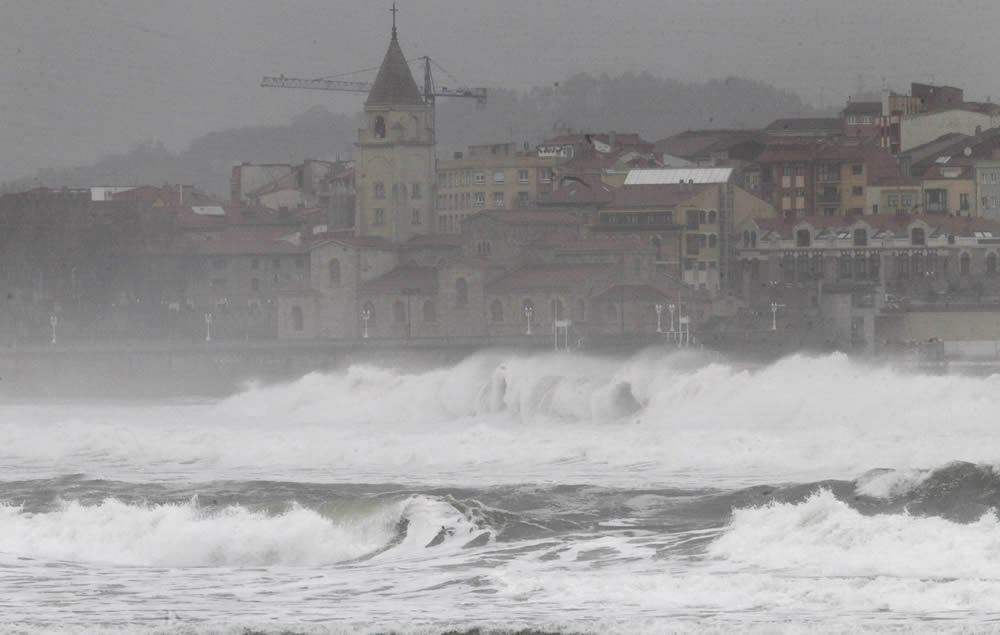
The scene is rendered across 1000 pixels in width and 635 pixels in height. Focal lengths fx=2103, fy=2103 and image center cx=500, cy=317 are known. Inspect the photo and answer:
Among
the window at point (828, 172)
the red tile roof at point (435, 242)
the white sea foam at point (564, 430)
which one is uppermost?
the window at point (828, 172)

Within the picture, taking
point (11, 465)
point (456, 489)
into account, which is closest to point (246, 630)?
point (456, 489)

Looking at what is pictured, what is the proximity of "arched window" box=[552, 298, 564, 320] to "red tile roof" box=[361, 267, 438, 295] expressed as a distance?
21.9 ft

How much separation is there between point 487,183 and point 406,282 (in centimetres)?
1605

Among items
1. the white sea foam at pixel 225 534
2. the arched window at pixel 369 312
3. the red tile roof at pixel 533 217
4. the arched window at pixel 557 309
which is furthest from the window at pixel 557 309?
the white sea foam at pixel 225 534

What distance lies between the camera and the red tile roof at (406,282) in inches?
3593

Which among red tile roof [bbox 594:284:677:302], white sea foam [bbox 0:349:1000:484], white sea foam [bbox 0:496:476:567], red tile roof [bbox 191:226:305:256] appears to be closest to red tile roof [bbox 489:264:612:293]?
red tile roof [bbox 594:284:677:302]

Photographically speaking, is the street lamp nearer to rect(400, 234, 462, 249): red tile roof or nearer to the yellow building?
rect(400, 234, 462, 249): red tile roof

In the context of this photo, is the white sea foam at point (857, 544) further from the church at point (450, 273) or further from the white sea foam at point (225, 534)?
the church at point (450, 273)

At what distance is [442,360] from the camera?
78812 mm

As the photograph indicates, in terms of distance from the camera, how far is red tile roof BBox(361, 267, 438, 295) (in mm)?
91250

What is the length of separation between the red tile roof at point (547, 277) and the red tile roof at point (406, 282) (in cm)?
351

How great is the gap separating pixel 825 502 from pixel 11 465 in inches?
817

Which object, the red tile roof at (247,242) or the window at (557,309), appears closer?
the window at (557,309)

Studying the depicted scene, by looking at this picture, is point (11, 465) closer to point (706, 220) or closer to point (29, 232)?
point (706, 220)
